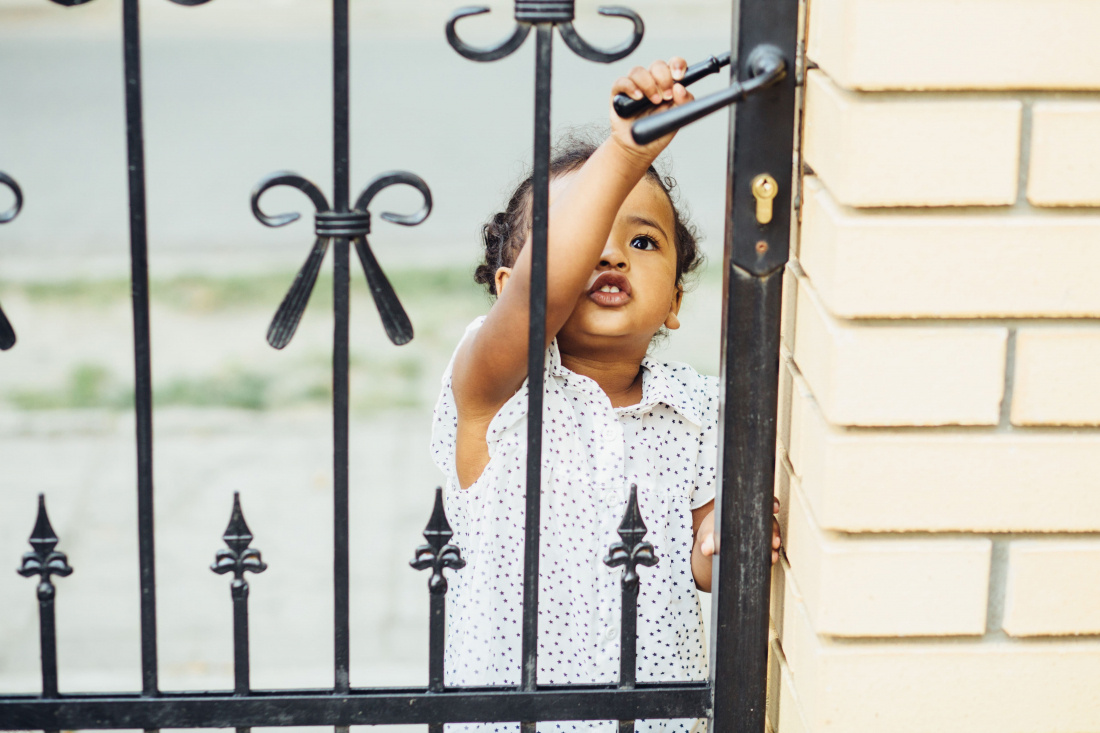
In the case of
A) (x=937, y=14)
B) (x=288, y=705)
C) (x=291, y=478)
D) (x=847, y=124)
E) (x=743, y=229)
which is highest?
(x=937, y=14)

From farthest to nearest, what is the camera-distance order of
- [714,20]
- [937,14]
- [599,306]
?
[714,20]
[599,306]
[937,14]

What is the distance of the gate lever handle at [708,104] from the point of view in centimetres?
133

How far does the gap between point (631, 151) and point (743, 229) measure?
18cm

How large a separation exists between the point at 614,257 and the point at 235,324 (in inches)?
216

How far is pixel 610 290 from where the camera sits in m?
1.98

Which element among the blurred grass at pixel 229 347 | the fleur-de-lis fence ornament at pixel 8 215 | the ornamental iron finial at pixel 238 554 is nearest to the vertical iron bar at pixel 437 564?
the ornamental iron finial at pixel 238 554

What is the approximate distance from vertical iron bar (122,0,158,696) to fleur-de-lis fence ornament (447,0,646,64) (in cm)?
38

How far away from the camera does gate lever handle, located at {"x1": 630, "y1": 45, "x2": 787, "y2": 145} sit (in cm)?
133

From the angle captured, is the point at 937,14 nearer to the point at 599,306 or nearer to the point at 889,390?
the point at 889,390

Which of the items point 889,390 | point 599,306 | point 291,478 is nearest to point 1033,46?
point 889,390

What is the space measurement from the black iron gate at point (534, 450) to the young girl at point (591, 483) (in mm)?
382

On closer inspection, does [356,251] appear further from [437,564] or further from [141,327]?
[437,564]

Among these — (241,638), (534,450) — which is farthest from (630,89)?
(241,638)

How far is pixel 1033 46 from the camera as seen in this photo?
4.16 feet
